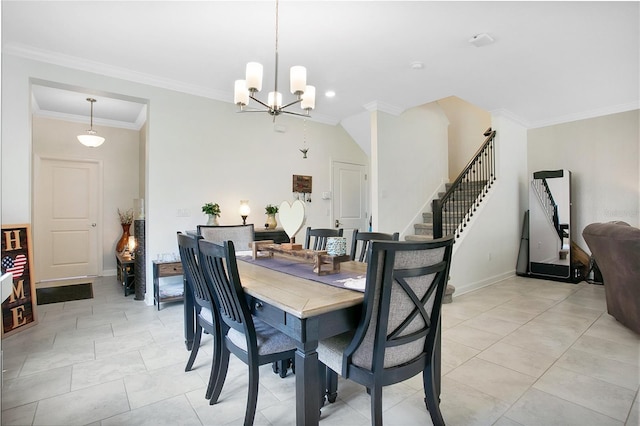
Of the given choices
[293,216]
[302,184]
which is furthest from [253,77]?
[302,184]

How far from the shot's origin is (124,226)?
5.55m

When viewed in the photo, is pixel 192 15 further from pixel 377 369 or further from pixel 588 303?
pixel 588 303

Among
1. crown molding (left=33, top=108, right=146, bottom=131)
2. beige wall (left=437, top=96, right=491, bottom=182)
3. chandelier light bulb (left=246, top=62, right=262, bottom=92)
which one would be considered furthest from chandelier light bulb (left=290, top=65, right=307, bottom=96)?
beige wall (left=437, top=96, right=491, bottom=182)

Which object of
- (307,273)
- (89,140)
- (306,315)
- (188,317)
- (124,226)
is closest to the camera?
(306,315)

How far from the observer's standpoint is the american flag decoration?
3071mm

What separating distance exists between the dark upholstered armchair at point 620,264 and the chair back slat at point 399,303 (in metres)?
2.29

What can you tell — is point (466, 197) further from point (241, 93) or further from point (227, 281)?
point (227, 281)

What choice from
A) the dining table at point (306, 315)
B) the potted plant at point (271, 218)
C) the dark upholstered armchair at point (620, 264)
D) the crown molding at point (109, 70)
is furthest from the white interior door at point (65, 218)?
the dark upholstered armchair at point (620, 264)

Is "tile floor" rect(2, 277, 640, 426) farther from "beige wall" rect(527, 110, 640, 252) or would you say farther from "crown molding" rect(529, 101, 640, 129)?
"crown molding" rect(529, 101, 640, 129)

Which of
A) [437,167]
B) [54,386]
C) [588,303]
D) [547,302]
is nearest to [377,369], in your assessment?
[54,386]

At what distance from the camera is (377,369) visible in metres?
1.49

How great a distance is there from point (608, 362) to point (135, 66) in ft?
17.0

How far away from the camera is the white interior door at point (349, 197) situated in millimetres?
5977

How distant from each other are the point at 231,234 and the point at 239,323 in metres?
1.59
